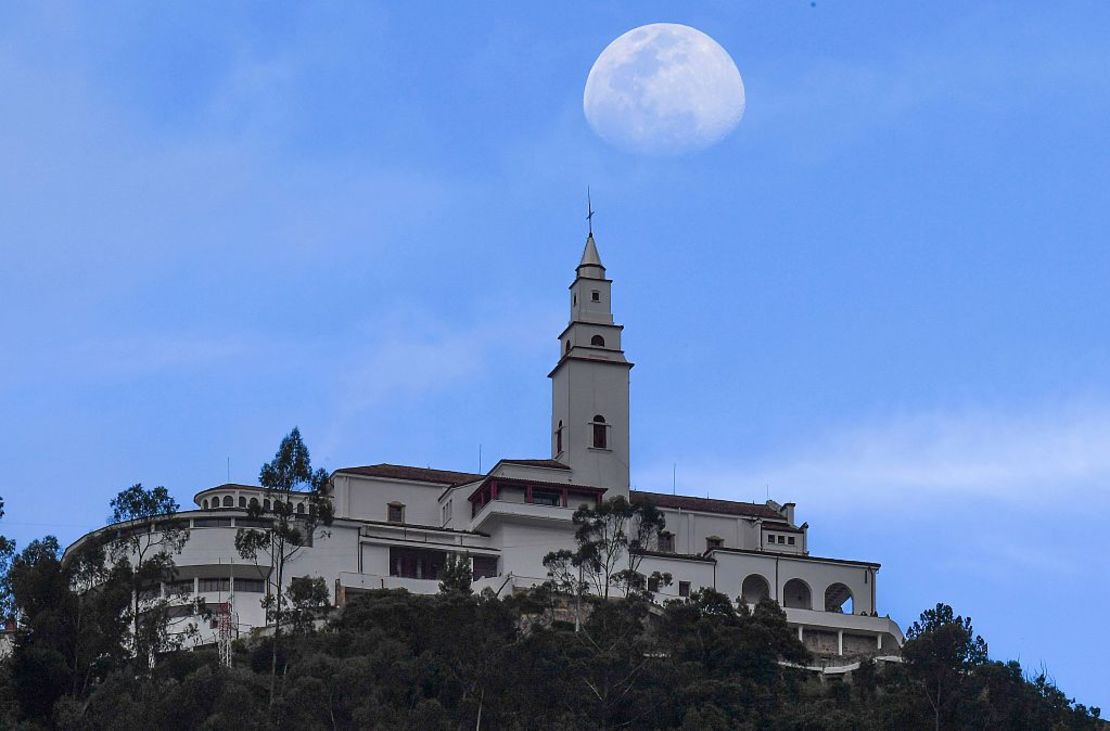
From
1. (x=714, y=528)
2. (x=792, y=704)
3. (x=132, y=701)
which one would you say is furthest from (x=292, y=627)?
(x=714, y=528)

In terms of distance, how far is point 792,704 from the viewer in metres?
77.6

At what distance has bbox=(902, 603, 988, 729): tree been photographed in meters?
74.1

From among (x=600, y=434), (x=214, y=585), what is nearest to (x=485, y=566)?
(x=600, y=434)

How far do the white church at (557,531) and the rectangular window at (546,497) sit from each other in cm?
4

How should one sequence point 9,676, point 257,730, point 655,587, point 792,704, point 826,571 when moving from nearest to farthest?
point 257,730 → point 9,676 → point 792,704 → point 655,587 → point 826,571

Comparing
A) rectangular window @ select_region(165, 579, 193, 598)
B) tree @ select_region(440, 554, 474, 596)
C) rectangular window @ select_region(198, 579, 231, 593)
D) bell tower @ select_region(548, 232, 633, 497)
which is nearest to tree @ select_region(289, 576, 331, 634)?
tree @ select_region(440, 554, 474, 596)

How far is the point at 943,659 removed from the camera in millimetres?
75750

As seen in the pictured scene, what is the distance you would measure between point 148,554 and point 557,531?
1802 cm

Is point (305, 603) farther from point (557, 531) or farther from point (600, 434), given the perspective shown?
point (600, 434)

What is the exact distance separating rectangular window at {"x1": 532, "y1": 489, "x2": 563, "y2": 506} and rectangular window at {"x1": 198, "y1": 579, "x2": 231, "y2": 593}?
15.1 metres

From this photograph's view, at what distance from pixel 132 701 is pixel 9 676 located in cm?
678

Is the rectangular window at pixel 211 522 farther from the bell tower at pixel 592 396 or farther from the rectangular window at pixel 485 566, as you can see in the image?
the bell tower at pixel 592 396

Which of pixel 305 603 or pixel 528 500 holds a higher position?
pixel 528 500

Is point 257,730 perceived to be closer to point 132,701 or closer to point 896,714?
point 132,701
